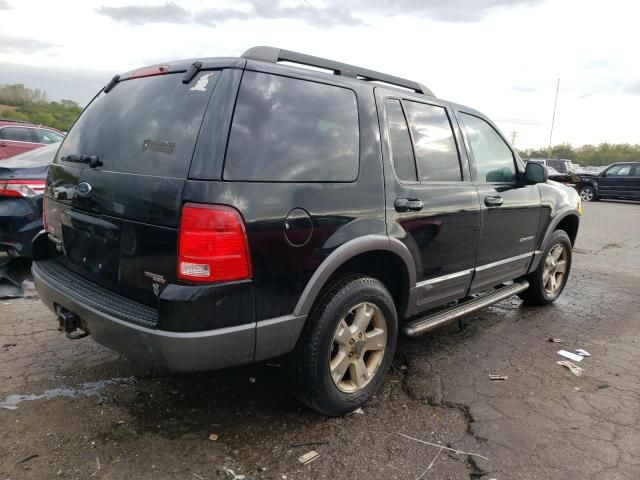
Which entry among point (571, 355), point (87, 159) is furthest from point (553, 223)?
point (87, 159)

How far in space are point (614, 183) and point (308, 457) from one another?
2170cm

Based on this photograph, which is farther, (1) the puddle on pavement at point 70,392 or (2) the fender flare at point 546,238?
(2) the fender flare at point 546,238

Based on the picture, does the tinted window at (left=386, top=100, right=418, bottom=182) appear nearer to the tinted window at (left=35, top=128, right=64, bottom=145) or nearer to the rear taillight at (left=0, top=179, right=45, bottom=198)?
the rear taillight at (left=0, top=179, right=45, bottom=198)

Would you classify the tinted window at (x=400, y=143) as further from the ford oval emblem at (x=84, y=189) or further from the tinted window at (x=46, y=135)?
the tinted window at (x=46, y=135)

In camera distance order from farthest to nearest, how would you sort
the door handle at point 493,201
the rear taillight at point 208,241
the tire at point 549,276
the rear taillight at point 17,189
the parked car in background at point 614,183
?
the parked car in background at point 614,183
the tire at point 549,276
the rear taillight at point 17,189
the door handle at point 493,201
the rear taillight at point 208,241

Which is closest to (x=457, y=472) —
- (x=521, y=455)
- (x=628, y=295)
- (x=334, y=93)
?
(x=521, y=455)

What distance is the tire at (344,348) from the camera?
255 cm

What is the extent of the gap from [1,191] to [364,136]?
386 centimetres

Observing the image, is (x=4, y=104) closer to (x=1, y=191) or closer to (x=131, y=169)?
(x=1, y=191)

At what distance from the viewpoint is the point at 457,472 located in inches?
93.5

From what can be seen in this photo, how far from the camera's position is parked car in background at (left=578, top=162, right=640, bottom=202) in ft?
64.3

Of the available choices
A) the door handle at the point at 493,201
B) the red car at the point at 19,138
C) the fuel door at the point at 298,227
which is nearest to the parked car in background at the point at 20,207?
the fuel door at the point at 298,227

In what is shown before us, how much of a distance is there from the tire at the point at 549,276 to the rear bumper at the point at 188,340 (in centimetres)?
330

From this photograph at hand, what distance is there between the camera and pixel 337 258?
252cm
